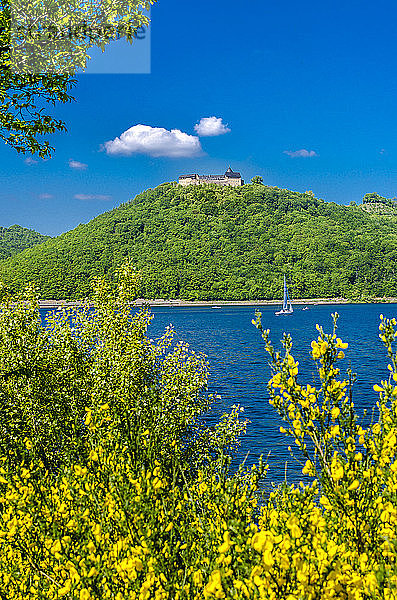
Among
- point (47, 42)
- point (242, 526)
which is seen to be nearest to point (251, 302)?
point (47, 42)

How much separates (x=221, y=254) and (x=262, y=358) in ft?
381

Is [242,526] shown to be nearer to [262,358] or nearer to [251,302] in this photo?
[262,358]

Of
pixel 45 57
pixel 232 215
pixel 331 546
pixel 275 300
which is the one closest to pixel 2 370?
pixel 45 57

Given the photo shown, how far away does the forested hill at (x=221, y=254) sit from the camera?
154738 millimetres

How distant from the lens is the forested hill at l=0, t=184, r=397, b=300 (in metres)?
155

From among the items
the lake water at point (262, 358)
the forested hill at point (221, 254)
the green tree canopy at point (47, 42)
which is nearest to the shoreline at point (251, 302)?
the forested hill at point (221, 254)

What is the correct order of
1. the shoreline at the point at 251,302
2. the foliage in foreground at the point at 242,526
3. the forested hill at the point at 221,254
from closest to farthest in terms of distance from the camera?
1. the foliage in foreground at the point at 242,526
2. the shoreline at the point at 251,302
3. the forested hill at the point at 221,254

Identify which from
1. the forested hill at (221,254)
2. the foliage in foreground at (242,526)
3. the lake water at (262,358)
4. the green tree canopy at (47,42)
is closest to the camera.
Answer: the foliage in foreground at (242,526)

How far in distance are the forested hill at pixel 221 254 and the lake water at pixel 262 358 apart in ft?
76.2

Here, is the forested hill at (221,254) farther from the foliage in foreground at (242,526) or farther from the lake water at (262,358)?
the foliage in foreground at (242,526)

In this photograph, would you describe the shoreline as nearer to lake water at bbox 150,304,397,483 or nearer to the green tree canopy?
lake water at bbox 150,304,397,483

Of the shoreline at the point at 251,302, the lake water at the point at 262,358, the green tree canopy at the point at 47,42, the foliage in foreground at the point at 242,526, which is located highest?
the green tree canopy at the point at 47,42

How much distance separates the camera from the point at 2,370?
38.6 ft

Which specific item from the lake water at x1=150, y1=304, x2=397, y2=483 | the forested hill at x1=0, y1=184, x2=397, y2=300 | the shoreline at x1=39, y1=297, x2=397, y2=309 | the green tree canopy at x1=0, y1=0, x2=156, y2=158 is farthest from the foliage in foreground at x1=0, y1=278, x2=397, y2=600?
the shoreline at x1=39, y1=297, x2=397, y2=309
